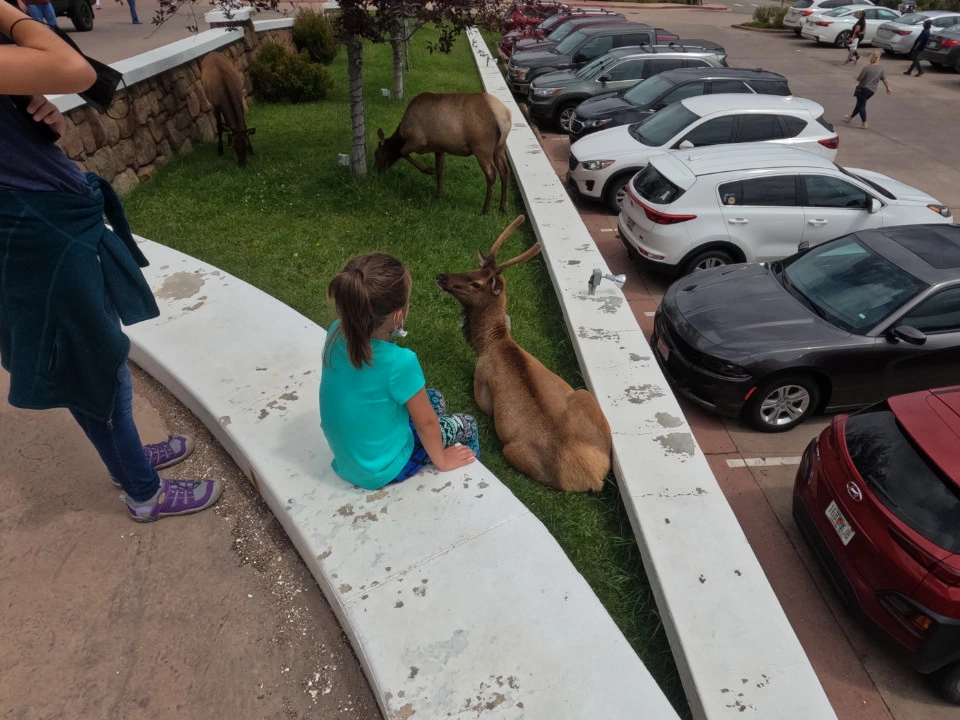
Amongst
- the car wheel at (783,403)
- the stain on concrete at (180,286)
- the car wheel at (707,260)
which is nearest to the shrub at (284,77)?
the stain on concrete at (180,286)

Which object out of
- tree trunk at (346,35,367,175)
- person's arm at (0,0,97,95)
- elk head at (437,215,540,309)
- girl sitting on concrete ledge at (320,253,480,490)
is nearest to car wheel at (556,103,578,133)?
tree trunk at (346,35,367,175)

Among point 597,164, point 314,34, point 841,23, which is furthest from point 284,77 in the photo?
point 841,23

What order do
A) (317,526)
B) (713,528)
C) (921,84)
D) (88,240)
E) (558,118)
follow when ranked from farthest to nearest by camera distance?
(921,84), (558,118), (713,528), (317,526), (88,240)

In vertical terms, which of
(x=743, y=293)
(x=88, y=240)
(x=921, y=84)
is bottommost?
(x=921, y=84)

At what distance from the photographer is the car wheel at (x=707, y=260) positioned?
807 cm

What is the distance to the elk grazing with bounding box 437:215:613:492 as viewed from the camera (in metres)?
4.57

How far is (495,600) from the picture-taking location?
308 cm

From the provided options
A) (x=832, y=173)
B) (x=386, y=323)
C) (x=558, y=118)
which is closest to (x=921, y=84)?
(x=558, y=118)

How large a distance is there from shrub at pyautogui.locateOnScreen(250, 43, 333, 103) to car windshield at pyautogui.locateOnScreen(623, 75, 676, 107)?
681 cm

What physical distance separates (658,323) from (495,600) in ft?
13.8

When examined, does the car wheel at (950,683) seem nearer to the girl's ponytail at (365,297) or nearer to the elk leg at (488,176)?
the girl's ponytail at (365,297)

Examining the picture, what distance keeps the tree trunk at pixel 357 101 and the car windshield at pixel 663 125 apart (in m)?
4.72

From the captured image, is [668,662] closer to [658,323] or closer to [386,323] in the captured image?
[386,323]

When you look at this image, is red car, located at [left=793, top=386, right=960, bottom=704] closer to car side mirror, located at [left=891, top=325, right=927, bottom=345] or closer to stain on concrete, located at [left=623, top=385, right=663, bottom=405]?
car side mirror, located at [left=891, top=325, right=927, bottom=345]
